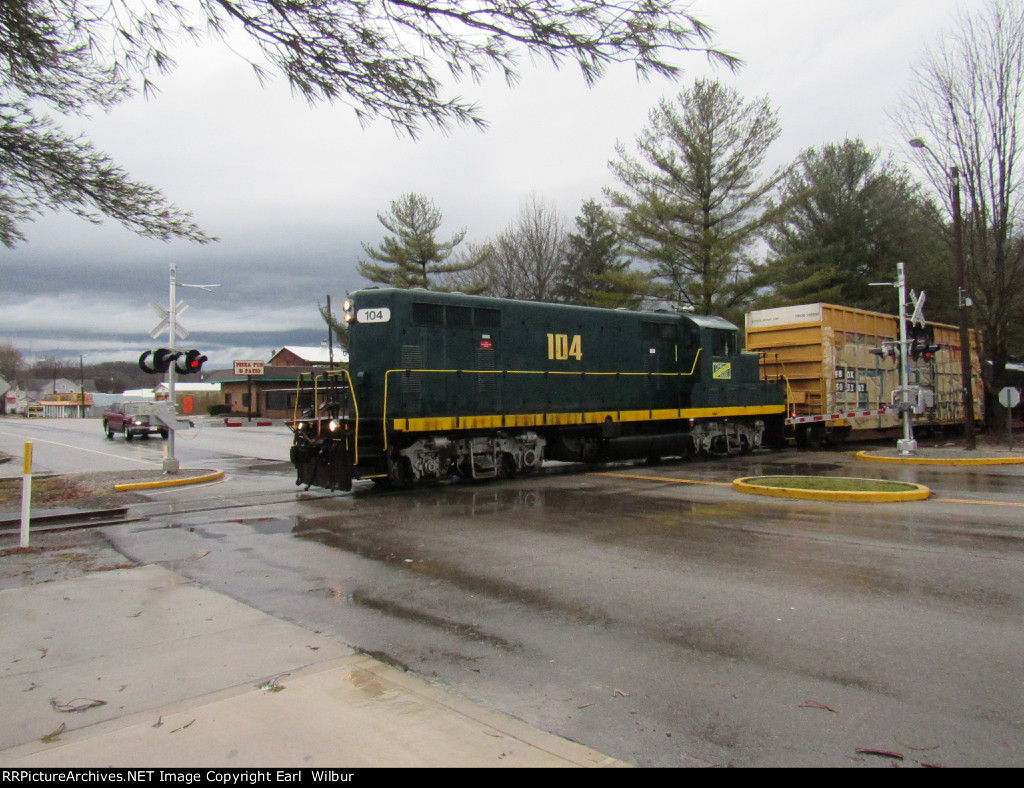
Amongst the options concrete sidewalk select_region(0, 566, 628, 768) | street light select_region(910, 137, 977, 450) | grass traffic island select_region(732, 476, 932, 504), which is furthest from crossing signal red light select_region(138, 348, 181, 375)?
street light select_region(910, 137, 977, 450)

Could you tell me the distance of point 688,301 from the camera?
31062 mm

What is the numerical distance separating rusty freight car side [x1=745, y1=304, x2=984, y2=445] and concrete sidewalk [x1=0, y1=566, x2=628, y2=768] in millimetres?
18234

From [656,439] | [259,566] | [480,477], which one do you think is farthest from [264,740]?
[656,439]

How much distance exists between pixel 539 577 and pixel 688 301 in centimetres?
2632

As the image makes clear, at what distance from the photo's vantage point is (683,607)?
219 inches

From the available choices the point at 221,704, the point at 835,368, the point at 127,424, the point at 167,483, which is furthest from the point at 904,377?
the point at 127,424

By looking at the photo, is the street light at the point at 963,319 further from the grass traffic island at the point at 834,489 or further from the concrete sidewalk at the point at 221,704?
the concrete sidewalk at the point at 221,704

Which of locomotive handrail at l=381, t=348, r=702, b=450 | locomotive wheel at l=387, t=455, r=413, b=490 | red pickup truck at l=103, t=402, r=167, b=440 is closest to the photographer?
locomotive handrail at l=381, t=348, r=702, b=450

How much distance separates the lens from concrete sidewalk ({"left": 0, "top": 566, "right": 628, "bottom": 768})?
3.20 meters

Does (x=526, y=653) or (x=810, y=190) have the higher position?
(x=810, y=190)

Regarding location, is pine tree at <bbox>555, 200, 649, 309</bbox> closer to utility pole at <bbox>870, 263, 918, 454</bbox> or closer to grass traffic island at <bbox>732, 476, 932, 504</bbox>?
utility pole at <bbox>870, 263, 918, 454</bbox>

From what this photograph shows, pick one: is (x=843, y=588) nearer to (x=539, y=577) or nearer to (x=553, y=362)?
(x=539, y=577)

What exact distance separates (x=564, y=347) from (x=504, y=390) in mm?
1956

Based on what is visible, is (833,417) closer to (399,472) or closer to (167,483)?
(399,472)
